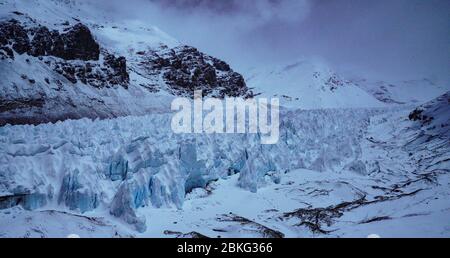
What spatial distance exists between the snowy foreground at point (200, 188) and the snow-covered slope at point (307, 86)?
43.4m

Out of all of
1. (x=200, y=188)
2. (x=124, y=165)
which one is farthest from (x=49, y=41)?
(x=124, y=165)

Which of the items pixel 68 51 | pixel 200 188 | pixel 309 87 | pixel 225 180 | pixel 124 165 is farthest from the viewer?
pixel 309 87

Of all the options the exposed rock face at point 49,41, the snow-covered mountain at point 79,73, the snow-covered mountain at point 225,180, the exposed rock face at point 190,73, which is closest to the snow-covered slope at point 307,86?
the exposed rock face at point 190,73

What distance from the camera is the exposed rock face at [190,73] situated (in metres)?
52.7

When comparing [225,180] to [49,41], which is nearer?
[225,180]

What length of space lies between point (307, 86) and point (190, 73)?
2329 centimetres

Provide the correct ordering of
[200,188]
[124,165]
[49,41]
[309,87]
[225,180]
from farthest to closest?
[309,87], [49,41], [225,180], [200,188], [124,165]

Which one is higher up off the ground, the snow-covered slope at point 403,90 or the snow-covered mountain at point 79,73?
the snow-covered slope at point 403,90

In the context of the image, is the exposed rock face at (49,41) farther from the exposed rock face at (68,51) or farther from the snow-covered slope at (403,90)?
the snow-covered slope at (403,90)

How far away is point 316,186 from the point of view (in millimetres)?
11508

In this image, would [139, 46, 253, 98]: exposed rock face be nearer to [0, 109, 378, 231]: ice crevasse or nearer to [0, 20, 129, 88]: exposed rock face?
[0, 20, 129, 88]: exposed rock face

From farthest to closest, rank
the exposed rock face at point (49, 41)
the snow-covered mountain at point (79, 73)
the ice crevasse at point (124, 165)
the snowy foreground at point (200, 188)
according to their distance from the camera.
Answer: the exposed rock face at point (49, 41) → the snow-covered mountain at point (79, 73) → the ice crevasse at point (124, 165) → the snowy foreground at point (200, 188)

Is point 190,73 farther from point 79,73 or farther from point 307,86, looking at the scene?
point 307,86

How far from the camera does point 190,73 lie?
5478cm
